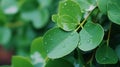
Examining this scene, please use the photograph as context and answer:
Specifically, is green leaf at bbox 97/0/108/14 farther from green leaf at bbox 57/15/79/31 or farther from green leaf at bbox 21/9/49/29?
green leaf at bbox 21/9/49/29

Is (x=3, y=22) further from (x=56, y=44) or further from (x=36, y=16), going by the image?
(x=56, y=44)

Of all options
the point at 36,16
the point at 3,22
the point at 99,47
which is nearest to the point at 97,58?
the point at 99,47

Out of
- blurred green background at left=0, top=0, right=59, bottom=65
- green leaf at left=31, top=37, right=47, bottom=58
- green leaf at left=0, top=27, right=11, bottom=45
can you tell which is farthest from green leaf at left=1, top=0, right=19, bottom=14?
green leaf at left=31, top=37, right=47, bottom=58

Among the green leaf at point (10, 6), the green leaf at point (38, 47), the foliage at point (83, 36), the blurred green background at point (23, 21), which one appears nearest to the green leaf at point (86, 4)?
the foliage at point (83, 36)

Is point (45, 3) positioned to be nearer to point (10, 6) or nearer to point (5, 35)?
point (10, 6)

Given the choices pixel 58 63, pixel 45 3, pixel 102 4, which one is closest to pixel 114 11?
pixel 102 4

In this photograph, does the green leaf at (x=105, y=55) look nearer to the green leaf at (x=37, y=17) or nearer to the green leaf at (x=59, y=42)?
the green leaf at (x=59, y=42)
